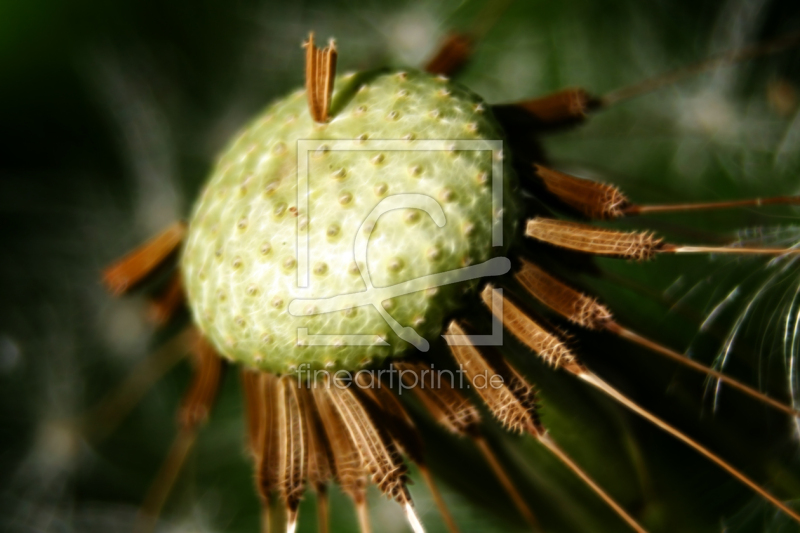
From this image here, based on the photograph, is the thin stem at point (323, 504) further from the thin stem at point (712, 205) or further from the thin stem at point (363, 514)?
the thin stem at point (712, 205)

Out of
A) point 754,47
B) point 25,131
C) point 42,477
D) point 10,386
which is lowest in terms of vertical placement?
point 42,477

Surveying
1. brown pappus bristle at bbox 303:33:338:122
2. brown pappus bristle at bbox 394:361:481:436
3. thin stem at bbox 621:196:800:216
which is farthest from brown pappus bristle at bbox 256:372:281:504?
thin stem at bbox 621:196:800:216

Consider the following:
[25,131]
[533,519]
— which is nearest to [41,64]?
[25,131]

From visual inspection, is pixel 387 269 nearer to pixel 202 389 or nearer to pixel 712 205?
pixel 712 205

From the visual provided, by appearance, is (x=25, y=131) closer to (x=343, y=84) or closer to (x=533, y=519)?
(x=343, y=84)

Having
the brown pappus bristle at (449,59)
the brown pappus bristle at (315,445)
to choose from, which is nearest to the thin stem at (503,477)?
the brown pappus bristle at (315,445)

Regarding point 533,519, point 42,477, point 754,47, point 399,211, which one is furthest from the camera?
point 42,477

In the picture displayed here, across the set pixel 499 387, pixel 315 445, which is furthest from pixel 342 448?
pixel 499 387
